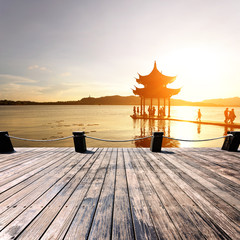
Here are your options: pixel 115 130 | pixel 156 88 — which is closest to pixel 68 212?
pixel 115 130

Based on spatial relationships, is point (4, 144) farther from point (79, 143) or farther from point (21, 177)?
point (21, 177)

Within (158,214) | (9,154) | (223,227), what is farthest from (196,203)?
(9,154)

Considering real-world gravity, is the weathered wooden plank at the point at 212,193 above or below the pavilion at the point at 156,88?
below

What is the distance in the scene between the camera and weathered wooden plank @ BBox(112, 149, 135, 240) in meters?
1.62

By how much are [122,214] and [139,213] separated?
0.76 ft

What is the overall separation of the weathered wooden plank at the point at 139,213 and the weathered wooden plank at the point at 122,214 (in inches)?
2.6

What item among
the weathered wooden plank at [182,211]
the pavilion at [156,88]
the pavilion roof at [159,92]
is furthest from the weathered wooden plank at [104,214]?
the pavilion roof at [159,92]

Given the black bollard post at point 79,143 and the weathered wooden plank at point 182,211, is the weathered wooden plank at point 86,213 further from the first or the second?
the black bollard post at point 79,143

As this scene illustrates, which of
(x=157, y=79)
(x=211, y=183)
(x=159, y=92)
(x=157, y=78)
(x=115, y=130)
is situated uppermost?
(x=157, y=78)

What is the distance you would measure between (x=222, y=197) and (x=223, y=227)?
757 mm

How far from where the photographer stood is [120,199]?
2262mm

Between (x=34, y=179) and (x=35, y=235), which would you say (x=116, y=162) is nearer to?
(x=34, y=179)

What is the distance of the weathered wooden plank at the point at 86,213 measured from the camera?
5.33 ft

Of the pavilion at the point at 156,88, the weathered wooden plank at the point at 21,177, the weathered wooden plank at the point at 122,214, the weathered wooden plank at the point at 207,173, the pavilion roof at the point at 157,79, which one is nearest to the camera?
the weathered wooden plank at the point at 122,214
